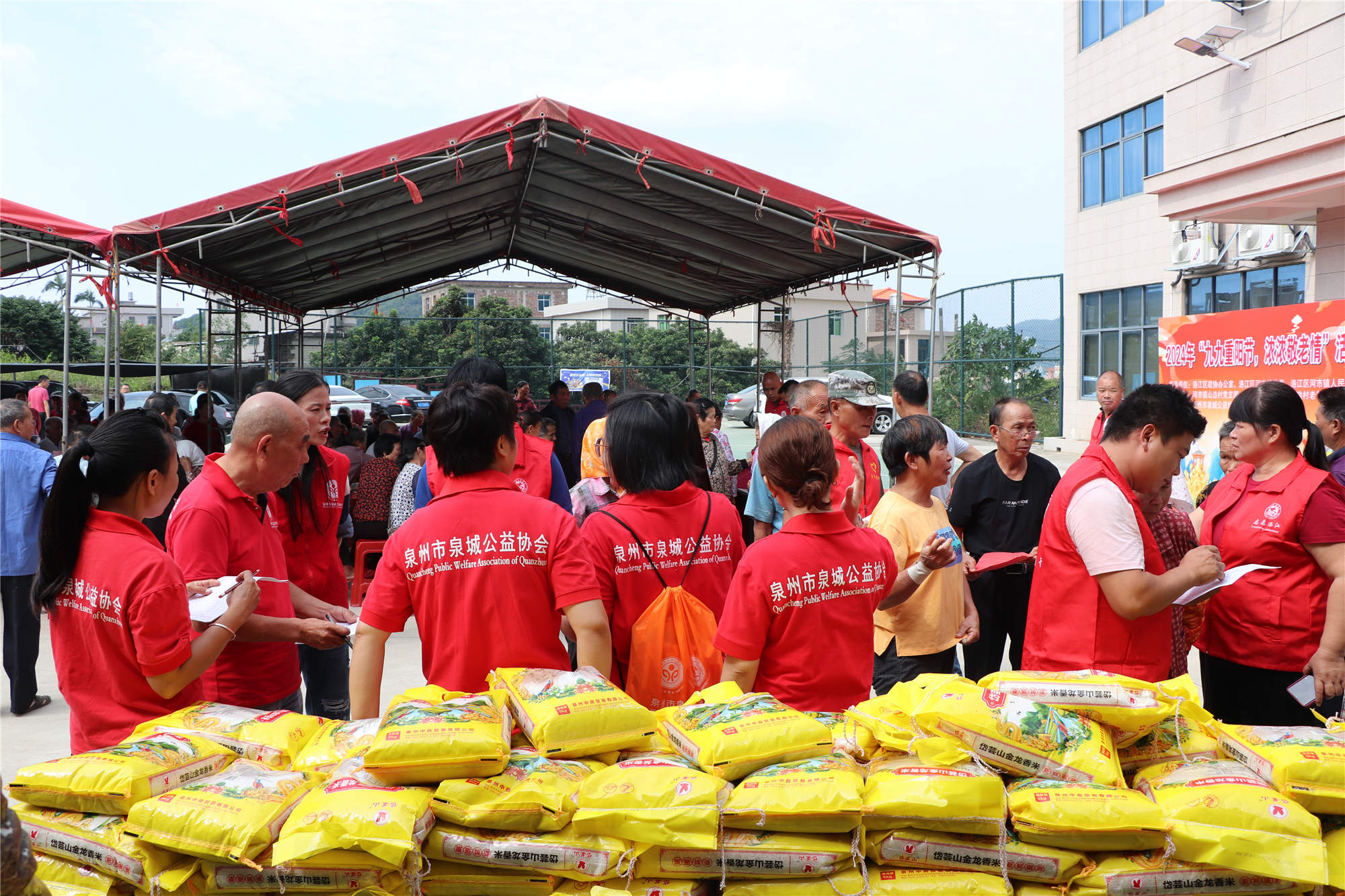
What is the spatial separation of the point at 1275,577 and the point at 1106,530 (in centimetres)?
106

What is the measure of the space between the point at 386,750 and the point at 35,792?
646 mm

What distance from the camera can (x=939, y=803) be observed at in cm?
155

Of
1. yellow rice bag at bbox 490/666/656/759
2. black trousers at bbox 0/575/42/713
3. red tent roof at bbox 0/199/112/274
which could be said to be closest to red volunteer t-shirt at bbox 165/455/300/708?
yellow rice bag at bbox 490/666/656/759

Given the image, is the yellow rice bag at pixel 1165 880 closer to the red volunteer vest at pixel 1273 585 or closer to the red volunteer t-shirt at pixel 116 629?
the red volunteer vest at pixel 1273 585

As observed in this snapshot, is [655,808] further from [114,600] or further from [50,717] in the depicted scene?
[50,717]

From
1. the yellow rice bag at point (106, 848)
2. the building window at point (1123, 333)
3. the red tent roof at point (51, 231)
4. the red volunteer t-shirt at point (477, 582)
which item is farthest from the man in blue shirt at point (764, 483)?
the building window at point (1123, 333)

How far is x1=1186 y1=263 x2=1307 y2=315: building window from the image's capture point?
13.0 meters

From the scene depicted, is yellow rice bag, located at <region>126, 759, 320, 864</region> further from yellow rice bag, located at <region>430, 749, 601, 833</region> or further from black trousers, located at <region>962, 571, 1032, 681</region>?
black trousers, located at <region>962, 571, 1032, 681</region>

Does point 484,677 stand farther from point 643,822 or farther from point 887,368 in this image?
point 887,368

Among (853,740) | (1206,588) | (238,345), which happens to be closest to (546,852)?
(853,740)

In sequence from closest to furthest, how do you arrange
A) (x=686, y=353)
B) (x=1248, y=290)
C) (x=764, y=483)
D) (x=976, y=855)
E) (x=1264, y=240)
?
(x=976, y=855) < (x=764, y=483) < (x=1264, y=240) < (x=1248, y=290) < (x=686, y=353)

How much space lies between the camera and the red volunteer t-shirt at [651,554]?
2436 mm

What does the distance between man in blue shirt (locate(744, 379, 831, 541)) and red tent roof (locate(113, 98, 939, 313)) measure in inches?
101

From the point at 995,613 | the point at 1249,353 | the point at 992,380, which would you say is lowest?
the point at 995,613
